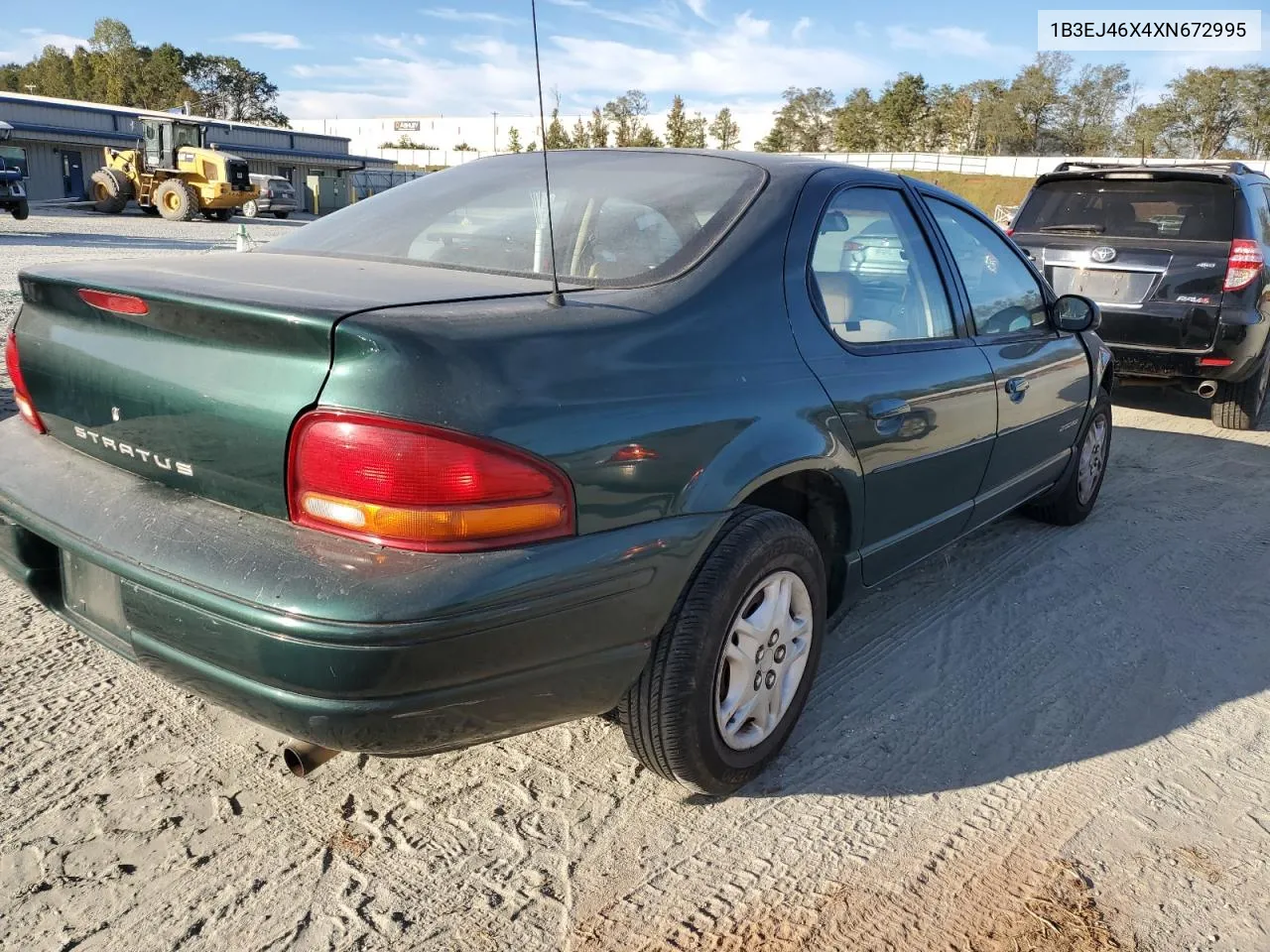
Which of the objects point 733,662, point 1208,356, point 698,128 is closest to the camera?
point 733,662

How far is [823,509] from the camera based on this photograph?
2.69 metres

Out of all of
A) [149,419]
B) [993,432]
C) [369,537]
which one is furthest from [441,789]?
[993,432]

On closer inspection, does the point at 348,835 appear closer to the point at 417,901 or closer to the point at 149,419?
the point at 417,901

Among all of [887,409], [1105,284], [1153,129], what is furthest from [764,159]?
[1153,129]

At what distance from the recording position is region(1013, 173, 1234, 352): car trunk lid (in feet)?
20.9

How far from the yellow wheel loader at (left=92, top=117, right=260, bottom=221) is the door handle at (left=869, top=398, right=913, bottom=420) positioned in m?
31.0

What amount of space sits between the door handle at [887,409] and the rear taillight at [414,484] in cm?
117

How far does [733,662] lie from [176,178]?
1308 inches

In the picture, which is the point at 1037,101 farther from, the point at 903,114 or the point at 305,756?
the point at 305,756

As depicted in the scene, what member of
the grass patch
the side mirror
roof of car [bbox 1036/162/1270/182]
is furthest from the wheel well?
the grass patch

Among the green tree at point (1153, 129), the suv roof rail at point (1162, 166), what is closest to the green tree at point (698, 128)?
the green tree at point (1153, 129)

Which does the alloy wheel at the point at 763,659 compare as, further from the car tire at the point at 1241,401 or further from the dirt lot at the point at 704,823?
the car tire at the point at 1241,401

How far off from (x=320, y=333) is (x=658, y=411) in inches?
26.9

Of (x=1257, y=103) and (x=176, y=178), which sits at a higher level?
(x=1257, y=103)
